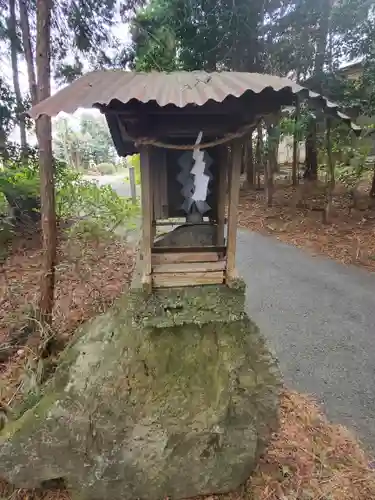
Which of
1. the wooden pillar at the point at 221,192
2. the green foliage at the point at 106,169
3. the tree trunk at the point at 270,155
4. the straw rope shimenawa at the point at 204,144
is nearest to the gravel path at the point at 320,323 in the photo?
the wooden pillar at the point at 221,192

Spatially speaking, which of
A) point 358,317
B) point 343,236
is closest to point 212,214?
point 358,317

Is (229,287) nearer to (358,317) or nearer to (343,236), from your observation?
(358,317)

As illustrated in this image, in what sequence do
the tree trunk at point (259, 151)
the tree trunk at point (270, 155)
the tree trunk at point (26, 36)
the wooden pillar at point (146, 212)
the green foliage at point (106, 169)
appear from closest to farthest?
the wooden pillar at point (146, 212) → the tree trunk at point (26, 36) → the tree trunk at point (270, 155) → the tree trunk at point (259, 151) → the green foliage at point (106, 169)

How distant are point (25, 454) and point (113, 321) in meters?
1.07

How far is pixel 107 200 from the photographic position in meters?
5.50

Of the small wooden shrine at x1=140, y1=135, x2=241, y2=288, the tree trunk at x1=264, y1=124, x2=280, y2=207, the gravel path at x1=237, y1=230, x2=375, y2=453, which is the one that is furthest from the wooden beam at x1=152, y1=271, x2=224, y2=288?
the tree trunk at x1=264, y1=124, x2=280, y2=207

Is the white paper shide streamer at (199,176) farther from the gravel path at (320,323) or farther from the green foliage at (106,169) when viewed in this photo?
the green foliage at (106,169)

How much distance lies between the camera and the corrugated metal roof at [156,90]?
1.71 metres

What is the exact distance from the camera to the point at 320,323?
494 centimetres

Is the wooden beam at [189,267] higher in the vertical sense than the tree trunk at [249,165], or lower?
lower

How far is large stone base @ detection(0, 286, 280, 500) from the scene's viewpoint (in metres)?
2.39

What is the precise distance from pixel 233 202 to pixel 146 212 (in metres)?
0.61

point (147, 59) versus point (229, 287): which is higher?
point (147, 59)

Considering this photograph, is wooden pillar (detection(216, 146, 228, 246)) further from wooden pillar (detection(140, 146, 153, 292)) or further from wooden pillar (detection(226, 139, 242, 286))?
wooden pillar (detection(140, 146, 153, 292))
